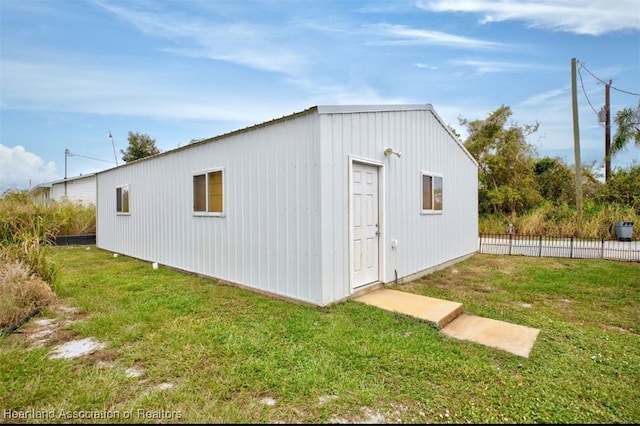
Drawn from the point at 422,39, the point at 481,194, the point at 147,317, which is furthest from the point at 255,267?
the point at 481,194

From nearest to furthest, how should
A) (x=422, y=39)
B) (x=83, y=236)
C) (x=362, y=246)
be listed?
(x=362, y=246), (x=422, y=39), (x=83, y=236)

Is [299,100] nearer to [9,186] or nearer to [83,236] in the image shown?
[83,236]

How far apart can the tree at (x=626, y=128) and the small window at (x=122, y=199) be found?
19984 mm

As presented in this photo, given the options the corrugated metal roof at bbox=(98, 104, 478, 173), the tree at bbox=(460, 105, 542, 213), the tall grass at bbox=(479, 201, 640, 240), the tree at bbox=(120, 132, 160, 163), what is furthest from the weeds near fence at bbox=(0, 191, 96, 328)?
the tree at bbox=(120, 132, 160, 163)

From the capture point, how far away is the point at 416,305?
4.38 meters

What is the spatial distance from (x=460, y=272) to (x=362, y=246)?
3.30 m

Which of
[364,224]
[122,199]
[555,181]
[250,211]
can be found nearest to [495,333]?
[364,224]

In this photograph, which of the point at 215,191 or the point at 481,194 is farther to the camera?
the point at 481,194

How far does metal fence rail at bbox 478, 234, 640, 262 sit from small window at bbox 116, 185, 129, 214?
10.7 metres

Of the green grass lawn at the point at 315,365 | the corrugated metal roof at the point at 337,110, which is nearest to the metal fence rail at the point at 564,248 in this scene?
the green grass lawn at the point at 315,365

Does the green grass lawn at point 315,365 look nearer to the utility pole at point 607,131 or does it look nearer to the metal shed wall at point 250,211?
the metal shed wall at point 250,211

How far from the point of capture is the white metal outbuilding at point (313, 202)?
4.37 m

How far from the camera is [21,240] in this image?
5195mm

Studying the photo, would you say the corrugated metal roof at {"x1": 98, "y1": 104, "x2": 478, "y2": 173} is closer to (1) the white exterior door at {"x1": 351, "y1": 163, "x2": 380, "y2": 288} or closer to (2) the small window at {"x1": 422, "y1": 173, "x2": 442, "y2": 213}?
(1) the white exterior door at {"x1": 351, "y1": 163, "x2": 380, "y2": 288}
